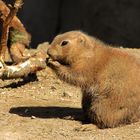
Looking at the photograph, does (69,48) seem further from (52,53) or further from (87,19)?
(87,19)

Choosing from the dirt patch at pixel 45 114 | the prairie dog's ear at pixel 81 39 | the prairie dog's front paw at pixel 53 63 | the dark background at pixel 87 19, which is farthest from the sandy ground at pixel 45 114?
the dark background at pixel 87 19

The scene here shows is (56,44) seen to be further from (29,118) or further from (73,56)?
(29,118)

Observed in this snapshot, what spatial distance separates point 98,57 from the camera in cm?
719

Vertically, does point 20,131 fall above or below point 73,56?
below

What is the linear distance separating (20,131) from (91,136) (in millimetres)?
813

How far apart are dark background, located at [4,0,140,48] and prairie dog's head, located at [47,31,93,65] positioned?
800cm

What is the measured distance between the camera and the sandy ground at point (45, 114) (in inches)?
266

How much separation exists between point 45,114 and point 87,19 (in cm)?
872

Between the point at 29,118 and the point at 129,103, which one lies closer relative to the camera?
the point at 129,103

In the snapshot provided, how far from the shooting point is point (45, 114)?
25.1 feet

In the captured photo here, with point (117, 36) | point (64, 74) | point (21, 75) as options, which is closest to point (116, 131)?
point (64, 74)

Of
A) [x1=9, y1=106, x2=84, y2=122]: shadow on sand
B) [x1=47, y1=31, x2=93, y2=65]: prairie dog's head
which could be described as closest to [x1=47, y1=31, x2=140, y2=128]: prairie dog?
[x1=47, y1=31, x2=93, y2=65]: prairie dog's head

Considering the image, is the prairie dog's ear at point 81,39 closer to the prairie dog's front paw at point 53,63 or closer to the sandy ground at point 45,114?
the prairie dog's front paw at point 53,63

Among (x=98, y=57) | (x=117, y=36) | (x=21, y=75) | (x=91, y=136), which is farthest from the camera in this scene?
(x=117, y=36)
